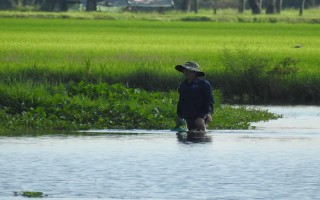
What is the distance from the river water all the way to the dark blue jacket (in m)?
0.56

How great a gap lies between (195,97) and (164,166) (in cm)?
229

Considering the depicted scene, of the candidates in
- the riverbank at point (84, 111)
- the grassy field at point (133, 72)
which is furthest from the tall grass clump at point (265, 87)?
the riverbank at point (84, 111)

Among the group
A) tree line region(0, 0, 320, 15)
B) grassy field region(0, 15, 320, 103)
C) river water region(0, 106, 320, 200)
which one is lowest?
tree line region(0, 0, 320, 15)

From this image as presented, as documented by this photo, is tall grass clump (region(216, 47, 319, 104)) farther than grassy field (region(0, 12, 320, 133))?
Yes

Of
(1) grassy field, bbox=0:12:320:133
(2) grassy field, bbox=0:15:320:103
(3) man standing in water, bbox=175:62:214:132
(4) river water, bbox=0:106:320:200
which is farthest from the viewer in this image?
(2) grassy field, bbox=0:15:320:103

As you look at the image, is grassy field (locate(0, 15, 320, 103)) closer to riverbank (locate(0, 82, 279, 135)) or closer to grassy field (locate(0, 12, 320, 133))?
grassy field (locate(0, 12, 320, 133))

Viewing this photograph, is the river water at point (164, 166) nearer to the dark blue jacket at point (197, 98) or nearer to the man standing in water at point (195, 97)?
the man standing in water at point (195, 97)

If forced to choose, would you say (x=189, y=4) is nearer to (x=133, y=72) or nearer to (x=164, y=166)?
(x=133, y=72)

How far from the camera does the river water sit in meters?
15.5

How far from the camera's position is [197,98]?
19.8 metres

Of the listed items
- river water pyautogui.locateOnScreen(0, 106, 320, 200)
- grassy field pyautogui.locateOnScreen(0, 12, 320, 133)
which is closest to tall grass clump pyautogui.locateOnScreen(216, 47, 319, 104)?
grassy field pyautogui.locateOnScreen(0, 12, 320, 133)

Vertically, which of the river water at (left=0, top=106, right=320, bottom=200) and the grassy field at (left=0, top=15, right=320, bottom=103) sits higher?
the river water at (left=0, top=106, right=320, bottom=200)

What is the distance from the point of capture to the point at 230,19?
86812 mm

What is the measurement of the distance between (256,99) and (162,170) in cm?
1485
